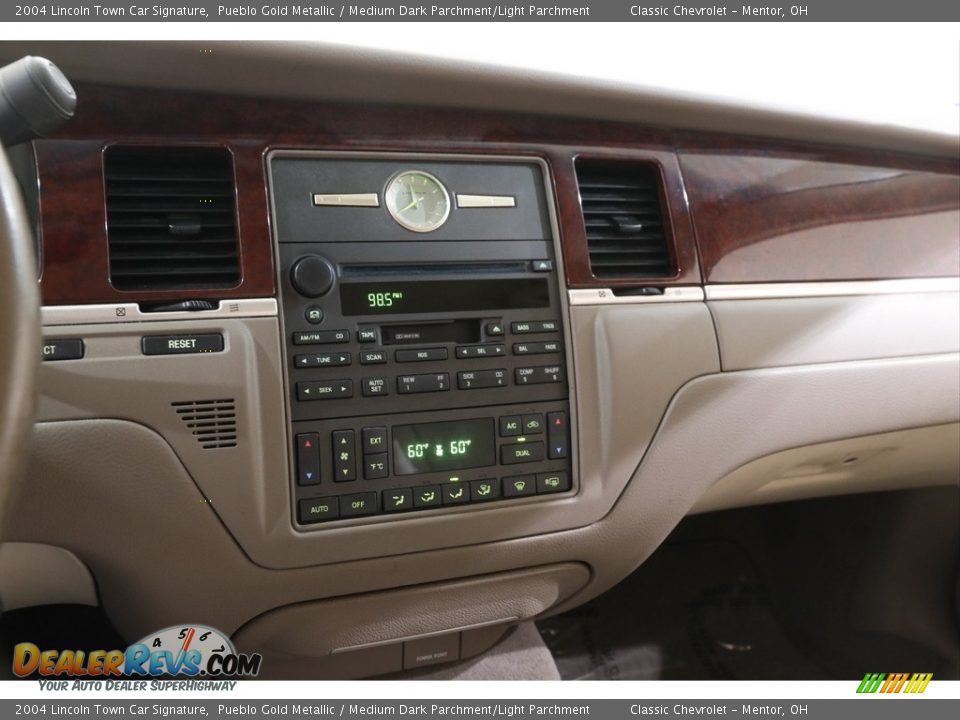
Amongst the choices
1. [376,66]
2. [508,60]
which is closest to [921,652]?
[508,60]

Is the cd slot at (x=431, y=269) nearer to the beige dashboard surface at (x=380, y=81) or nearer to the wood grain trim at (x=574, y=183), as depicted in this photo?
the wood grain trim at (x=574, y=183)

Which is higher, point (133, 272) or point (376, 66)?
point (376, 66)

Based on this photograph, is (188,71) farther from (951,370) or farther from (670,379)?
(951,370)

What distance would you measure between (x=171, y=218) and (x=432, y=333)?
364mm

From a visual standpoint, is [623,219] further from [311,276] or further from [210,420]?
[210,420]

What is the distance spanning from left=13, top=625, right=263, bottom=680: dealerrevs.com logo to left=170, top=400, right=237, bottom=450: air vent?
10.9 inches

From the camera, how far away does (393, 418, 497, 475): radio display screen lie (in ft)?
3.36

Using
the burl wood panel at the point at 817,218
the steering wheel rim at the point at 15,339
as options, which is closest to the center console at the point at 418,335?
the burl wood panel at the point at 817,218

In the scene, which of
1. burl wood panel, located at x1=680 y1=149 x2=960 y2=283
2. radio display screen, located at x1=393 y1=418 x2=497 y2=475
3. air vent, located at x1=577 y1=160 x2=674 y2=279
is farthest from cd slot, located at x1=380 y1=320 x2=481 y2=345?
burl wood panel, located at x1=680 y1=149 x2=960 y2=283

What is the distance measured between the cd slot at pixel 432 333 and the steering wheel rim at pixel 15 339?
50 cm

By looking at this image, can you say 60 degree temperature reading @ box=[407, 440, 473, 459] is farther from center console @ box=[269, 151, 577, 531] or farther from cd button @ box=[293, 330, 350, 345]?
cd button @ box=[293, 330, 350, 345]

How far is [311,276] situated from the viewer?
0.99 m

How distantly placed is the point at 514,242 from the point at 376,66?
306 millimetres

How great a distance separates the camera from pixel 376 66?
0.97 m
